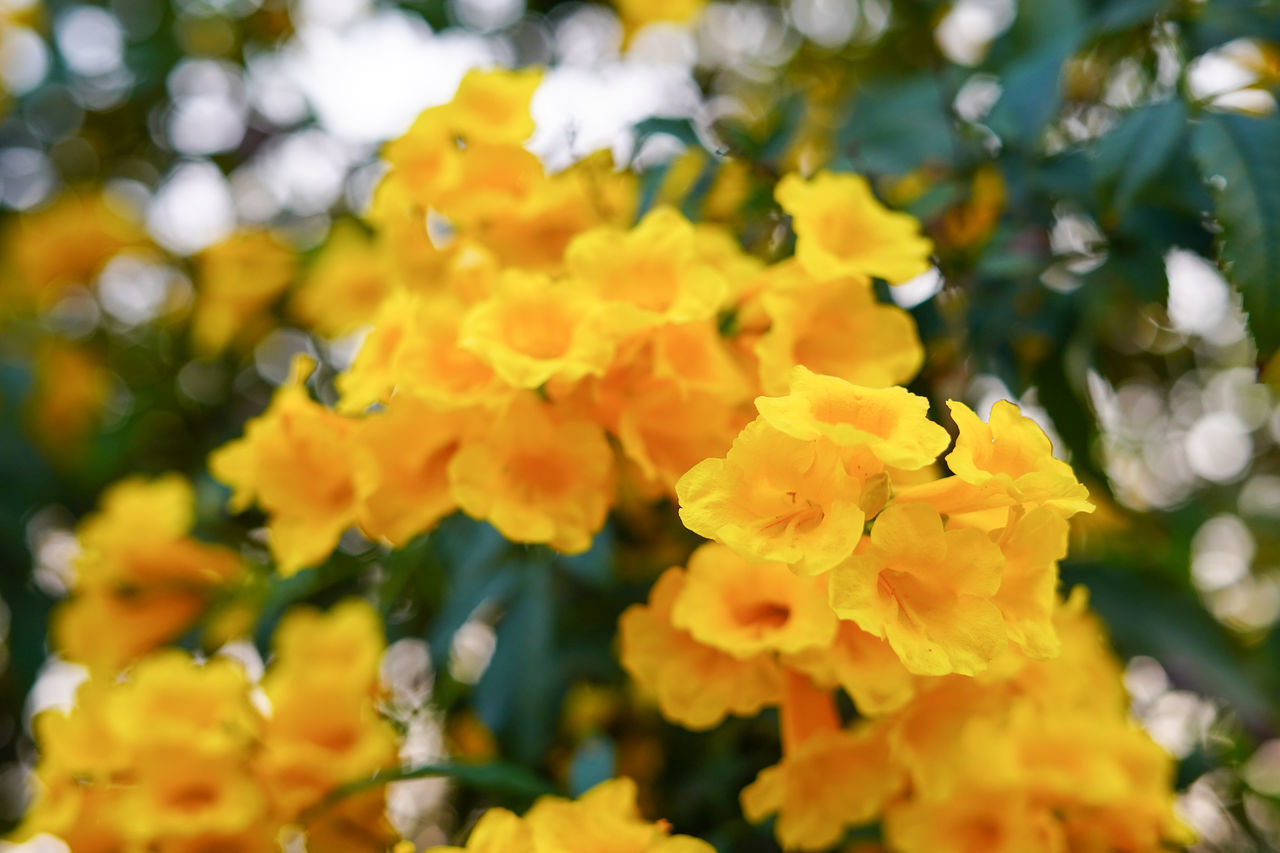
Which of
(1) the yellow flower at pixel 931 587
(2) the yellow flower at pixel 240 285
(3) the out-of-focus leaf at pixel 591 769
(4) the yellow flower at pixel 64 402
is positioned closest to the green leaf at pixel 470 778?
(3) the out-of-focus leaf at pixel 591 769

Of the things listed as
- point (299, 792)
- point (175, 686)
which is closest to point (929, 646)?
point (299, 792)

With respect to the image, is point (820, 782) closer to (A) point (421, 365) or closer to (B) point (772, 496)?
(B) point (772, 496)

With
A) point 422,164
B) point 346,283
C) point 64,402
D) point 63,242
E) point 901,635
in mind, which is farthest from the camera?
point 63,242

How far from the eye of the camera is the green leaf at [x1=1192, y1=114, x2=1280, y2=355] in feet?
2.05

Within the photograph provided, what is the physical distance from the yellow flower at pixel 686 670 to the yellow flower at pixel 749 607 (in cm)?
2

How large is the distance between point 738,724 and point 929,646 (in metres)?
0.47

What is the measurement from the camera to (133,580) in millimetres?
1092

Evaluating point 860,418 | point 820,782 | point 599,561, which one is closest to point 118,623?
point 599,561

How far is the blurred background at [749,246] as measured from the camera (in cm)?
83

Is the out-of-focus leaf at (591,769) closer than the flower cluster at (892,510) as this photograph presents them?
No

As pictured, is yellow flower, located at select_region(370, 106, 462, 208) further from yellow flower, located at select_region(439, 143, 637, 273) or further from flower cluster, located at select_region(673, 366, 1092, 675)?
flower cluster, located at select_region(673, 366, 1092, 675)

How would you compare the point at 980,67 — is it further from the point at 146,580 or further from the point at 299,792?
the point at 146,580

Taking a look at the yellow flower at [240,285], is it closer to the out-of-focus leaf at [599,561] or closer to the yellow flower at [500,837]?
the out-of-focus leaf at [599,561]

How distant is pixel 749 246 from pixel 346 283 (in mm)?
616
